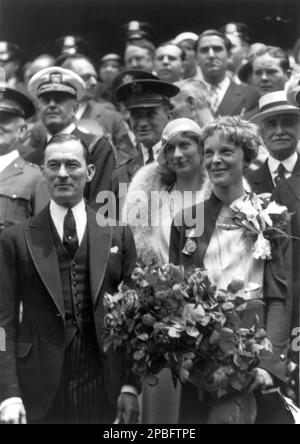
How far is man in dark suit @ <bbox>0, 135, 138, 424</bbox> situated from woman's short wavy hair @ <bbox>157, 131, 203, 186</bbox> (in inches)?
23.9

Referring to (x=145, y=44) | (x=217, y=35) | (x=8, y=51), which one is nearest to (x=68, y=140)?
(x=8, y=51)

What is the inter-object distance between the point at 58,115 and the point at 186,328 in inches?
71.5

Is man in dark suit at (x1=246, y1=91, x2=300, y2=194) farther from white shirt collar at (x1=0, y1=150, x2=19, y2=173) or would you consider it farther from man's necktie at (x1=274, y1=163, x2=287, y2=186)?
white shirt collar at (x1=0, y1=150, x2=19, y2=173)

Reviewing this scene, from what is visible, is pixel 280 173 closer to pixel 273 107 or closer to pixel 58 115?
pixel 273 107

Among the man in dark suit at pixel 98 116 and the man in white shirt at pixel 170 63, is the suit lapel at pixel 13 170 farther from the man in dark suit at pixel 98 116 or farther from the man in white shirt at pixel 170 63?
the man in white shirt at pixel 170 63

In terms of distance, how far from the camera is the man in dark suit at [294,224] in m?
6.51

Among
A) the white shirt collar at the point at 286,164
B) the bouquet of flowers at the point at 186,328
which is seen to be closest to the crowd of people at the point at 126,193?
the white shirt collar at the point at 286,164

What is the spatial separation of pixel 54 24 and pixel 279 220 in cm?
199

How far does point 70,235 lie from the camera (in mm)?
6355

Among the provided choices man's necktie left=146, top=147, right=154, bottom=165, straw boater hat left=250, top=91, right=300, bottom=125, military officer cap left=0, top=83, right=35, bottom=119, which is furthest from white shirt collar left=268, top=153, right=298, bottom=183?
military officer cap left=0, top=83, right=35, bottom=119

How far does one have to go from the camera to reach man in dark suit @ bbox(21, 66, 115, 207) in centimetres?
698

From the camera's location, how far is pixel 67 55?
721 centimetres

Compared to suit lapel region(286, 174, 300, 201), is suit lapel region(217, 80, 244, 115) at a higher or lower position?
higher

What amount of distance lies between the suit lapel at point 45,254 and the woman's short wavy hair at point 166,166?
2.51 ft
